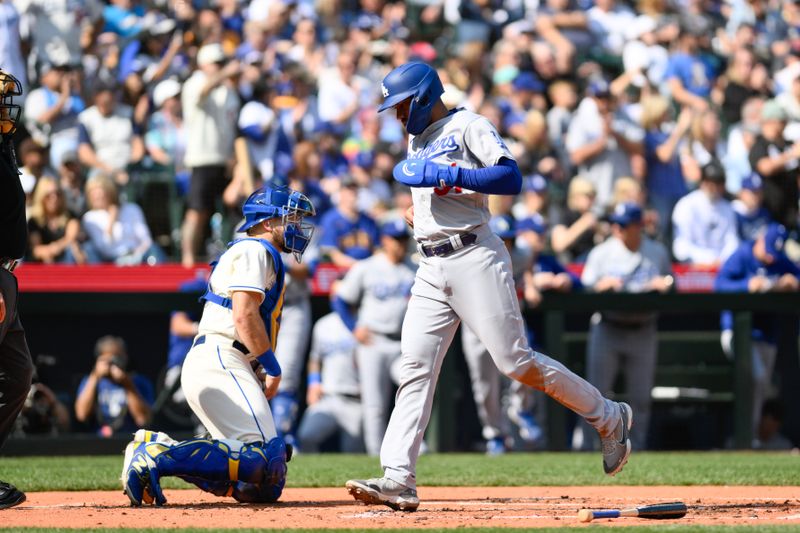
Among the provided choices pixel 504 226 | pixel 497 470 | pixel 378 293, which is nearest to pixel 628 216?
pixel 504 226

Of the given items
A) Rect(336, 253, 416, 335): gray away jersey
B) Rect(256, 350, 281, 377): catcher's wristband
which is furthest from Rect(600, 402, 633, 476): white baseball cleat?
Rect(336, 253, 416, 335): gray away jersey

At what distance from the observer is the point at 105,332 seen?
10.9 m

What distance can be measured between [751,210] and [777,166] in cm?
64

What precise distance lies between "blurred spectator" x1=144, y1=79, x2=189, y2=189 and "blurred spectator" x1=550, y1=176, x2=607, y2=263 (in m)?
3.53

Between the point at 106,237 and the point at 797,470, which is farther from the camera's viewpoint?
the point at 106,237

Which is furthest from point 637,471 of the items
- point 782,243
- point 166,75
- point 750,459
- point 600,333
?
point 166,75

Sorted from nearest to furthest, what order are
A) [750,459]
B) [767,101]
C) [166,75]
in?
[750,459], [166,75], [767,101]

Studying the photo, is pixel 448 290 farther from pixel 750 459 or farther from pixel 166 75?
pixel 166 75

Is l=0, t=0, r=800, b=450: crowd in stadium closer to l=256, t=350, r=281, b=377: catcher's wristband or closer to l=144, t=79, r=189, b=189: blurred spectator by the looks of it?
l=144, t=79, r=189, b=189: blurred spectator

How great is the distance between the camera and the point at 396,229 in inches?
424

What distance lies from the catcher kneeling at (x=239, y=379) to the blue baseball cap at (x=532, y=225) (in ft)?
17.1

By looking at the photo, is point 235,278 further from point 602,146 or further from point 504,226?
point 602,146

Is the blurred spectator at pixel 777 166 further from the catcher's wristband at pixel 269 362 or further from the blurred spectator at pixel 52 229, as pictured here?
the catcher's wristband at pixel 269 362

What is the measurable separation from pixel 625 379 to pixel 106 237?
4628mm
